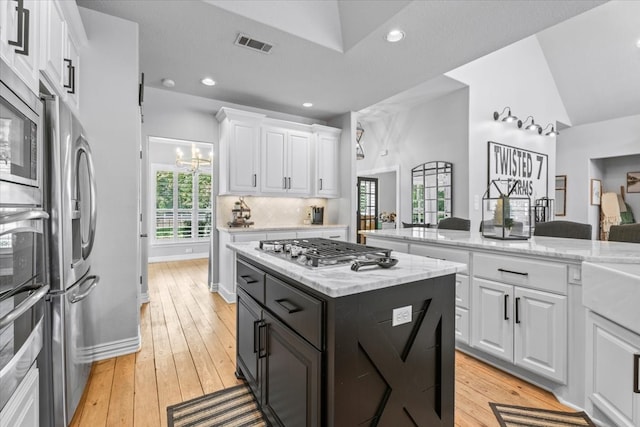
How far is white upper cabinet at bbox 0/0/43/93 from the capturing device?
1.08 metres

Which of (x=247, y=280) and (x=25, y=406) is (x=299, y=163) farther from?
(x=25, y=406)

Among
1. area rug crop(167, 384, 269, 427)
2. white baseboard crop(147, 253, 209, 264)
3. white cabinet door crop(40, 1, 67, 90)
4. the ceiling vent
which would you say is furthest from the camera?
white baseboard crop(147, 253, 209, 264)

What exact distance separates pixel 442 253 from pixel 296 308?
1619mm

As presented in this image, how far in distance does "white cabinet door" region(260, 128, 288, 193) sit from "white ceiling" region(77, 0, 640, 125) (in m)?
0.48

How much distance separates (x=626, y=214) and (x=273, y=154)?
7.81m

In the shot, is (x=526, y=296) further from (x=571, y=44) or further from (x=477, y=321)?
(x=571, y=44)

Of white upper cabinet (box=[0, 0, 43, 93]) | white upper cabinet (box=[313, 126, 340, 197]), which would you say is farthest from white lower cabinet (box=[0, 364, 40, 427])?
white upper cabinet (box=[313, 126, 340, 197])

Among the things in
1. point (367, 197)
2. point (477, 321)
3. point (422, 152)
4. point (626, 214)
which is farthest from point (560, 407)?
point (626, 214)

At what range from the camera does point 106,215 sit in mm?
2389

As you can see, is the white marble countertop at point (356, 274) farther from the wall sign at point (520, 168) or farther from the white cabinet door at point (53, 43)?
the wall sign at point (520, 168)

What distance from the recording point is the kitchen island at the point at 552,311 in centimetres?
144

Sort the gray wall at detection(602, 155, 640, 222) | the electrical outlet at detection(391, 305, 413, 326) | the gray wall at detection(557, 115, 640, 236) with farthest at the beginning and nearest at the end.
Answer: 1. the gray wall at detection(602, 155, 640, 222)
2. the gray wall at detection(557, 115, 640, 236)
3. the electrical outlet at detection(391, 305, 413, 326)

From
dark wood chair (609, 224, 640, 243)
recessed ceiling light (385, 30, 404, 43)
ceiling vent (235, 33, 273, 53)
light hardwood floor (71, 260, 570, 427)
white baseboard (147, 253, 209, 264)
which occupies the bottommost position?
light hardwood floor (71, 260, 570, 427)

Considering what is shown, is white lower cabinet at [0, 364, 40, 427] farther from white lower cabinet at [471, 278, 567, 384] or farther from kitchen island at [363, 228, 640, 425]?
white lower cabinet at [471, 278, 567, 384]
